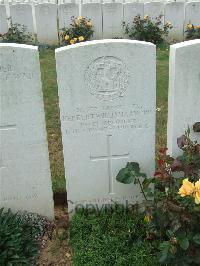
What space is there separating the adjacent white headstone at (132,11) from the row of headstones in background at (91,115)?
717 centimetres

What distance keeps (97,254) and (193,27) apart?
813 cm

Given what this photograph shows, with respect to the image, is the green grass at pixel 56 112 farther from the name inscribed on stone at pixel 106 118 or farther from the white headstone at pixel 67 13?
the white headstone at pixel 67 13

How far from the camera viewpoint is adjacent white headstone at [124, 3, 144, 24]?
10.2 metres

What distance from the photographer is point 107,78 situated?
11.4 feet

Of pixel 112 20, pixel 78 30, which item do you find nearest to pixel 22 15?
pixel 78 30

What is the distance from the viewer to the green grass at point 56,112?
4.91 metres

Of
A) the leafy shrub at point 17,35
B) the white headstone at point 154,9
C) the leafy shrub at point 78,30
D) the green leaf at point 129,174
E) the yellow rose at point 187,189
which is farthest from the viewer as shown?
the white headstone at point 154,9

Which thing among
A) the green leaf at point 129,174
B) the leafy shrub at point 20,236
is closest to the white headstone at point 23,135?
the leafy shrub at point 20,236

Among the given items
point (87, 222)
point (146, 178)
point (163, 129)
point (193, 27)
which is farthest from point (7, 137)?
point (193, 27)

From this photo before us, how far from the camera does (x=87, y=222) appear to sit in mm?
3852

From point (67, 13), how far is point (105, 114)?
23.8 ft

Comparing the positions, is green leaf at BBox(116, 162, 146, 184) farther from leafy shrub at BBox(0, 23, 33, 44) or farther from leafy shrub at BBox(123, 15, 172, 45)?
leafy shrub at BBox(0, 23, 33, 44)

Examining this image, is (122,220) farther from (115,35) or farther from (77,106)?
(115,35)

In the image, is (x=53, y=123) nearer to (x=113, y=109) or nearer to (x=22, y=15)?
(x=113, y=109)
